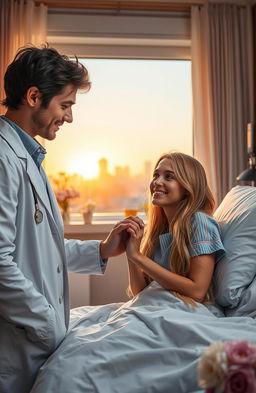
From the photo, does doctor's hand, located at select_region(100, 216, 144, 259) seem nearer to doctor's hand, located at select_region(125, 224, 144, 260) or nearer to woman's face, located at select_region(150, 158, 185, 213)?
doctor's hand, located at select_region(125, 224, 144, 260)

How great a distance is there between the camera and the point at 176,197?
2092mm

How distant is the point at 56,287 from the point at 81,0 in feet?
9.00

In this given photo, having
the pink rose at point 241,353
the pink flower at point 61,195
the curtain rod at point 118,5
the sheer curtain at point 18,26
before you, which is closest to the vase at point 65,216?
the pink flower at point 61,195

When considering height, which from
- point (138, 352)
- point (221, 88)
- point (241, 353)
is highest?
point (221, 88)

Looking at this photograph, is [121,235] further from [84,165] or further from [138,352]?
[84,165]

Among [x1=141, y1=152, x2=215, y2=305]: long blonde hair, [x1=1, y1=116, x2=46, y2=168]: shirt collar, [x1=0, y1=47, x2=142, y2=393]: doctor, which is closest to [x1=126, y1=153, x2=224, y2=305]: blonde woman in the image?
[x1=141, y1=152, x2=215, y2=305]: long blonde hair

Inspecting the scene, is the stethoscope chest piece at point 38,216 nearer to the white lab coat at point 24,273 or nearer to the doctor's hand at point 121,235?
the white lab coat at point 24,273

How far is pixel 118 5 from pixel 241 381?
3416 millimetres

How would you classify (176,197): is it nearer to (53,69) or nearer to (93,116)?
(53,69)

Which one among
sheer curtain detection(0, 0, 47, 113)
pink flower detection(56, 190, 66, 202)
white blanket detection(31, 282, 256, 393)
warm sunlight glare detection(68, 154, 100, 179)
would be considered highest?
sheer curtain detection(0, 0, 47, 113)

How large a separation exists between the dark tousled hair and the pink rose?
107 cm

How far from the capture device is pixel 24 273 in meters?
1.61

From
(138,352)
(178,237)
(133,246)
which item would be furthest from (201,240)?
(138,352)

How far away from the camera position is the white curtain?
3.81 metres
